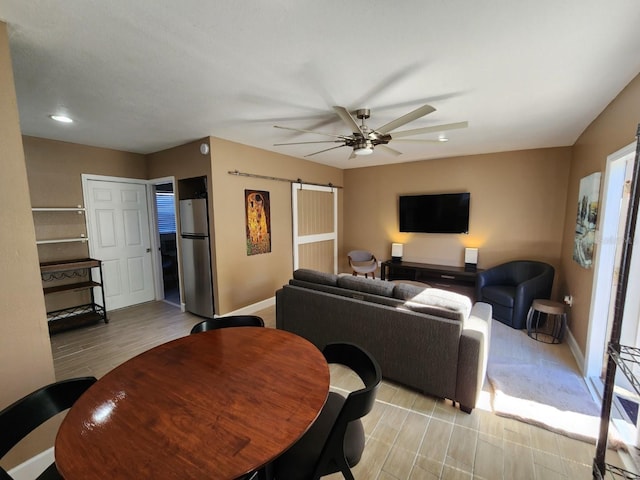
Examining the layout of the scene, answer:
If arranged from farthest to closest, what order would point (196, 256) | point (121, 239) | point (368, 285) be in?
point (121, 239), point (196, 256), point (368, 285)

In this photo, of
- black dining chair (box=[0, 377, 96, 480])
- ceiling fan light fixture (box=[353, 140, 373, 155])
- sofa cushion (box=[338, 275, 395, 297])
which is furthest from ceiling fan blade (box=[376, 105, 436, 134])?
black dining chair (box=[0, 377, 96, 480])

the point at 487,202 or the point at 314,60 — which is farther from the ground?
the point at 314,60

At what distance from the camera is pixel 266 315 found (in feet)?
13.1

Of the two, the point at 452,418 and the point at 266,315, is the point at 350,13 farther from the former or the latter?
the point at 266,315

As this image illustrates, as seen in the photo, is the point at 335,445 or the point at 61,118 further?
the point at 61,118

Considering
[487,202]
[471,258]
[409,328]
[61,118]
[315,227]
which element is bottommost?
[409,328]

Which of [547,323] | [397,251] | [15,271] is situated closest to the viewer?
[15,271]

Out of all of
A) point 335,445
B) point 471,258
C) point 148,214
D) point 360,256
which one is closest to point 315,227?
point 360,256

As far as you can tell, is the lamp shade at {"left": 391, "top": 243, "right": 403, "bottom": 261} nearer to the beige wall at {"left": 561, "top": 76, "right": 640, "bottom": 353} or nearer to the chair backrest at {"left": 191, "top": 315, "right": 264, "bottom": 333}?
the beige wall at {"left": 561, "top": 76, "right": 640, "bottom": 353}

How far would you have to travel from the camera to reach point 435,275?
4746mm

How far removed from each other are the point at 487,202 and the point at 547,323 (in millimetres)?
1998

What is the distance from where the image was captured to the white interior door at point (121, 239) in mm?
4004

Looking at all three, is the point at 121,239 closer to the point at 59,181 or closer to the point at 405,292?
the point at 59,181

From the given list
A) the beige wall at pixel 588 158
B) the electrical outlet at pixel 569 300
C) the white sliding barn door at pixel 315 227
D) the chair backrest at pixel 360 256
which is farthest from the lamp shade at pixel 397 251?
the electrical outlet at pixel 569 300
